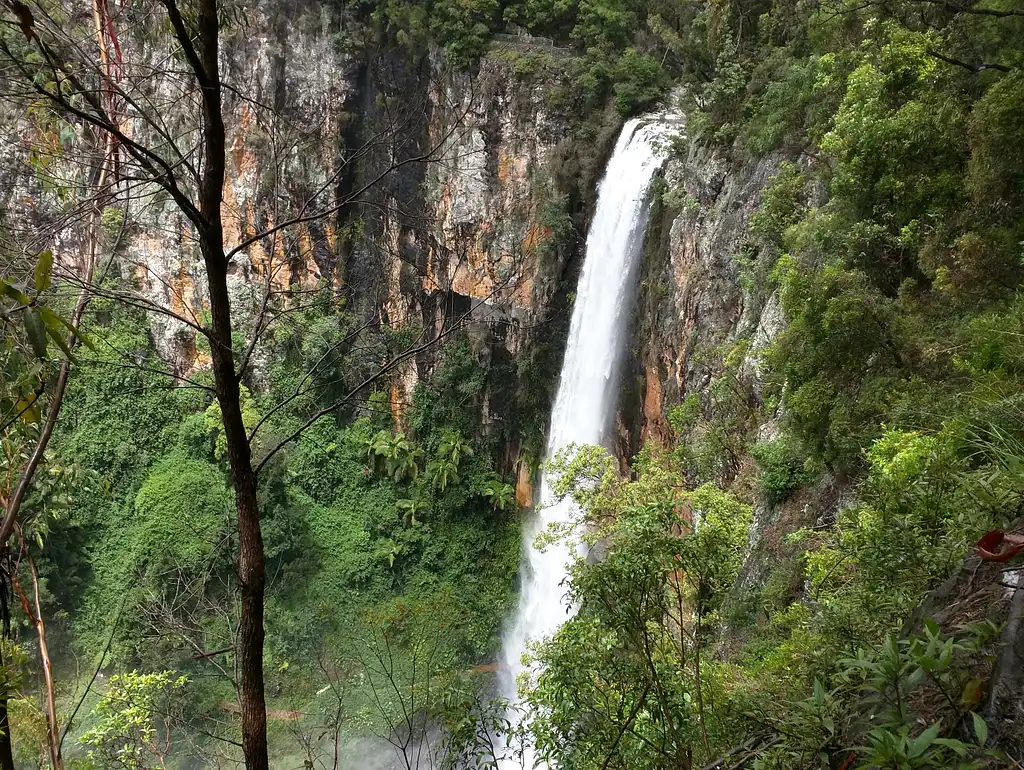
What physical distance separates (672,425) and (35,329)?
9149mm

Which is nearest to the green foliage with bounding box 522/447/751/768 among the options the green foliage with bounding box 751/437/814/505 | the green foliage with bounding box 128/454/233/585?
the green foliage with bounding box 751/437/814/505

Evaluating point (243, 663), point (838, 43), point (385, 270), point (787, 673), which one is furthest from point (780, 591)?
point (385, 270)

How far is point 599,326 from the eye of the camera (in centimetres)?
1267

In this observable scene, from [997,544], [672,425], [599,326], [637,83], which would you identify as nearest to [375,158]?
[637,83]

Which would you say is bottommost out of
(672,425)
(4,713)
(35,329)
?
(672,425)

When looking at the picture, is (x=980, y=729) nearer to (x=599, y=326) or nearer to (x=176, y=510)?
(x=599, y=326)

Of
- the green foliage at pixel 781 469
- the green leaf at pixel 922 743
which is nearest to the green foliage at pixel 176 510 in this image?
the green foliage at pixel 781 469

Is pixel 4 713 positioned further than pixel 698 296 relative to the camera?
No

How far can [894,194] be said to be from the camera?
5230 mm

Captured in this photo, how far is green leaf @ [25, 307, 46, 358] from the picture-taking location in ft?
3.88

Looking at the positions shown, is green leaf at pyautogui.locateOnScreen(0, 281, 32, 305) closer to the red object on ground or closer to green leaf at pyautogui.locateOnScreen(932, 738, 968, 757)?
green leaf at pyautogui.locateOnScreen(932, 738, 968, 757)

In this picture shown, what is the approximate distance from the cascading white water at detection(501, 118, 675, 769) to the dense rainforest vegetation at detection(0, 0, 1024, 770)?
71 cm

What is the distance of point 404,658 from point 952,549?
45.4ft

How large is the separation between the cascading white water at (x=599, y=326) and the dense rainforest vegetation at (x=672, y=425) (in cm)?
71
